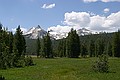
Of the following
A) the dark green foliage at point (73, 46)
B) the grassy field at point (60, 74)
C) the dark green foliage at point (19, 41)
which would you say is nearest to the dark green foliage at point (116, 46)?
the dark green foliage at point (73, 46)

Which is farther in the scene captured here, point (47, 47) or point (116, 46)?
point (47, 47)

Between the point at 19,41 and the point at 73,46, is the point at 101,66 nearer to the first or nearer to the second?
the point at 19,41

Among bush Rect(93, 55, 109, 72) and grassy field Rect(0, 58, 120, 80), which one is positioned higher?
bush Rect(93, 55, 109, 72)

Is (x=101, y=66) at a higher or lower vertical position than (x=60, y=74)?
higher

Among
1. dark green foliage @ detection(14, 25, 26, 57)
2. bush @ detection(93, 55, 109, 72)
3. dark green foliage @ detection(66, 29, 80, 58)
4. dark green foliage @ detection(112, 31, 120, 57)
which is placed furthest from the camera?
dark green foliage @ detection(112, 31, 120, 57)

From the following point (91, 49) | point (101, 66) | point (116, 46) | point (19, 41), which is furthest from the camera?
point (91, 49)

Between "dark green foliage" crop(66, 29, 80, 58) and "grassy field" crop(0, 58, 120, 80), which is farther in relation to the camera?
"dark green foliage" crop(66, 29, 80, 58)

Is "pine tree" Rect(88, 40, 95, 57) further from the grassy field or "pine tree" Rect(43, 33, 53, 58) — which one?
the grassy field

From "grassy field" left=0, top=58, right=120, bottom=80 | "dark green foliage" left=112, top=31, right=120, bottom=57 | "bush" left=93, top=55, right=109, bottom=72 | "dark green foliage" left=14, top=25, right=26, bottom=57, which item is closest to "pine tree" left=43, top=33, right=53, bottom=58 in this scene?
"dark green foliage" left=112, top=31, right=120, bottom=57

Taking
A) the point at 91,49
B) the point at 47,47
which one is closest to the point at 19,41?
the point at 47,47

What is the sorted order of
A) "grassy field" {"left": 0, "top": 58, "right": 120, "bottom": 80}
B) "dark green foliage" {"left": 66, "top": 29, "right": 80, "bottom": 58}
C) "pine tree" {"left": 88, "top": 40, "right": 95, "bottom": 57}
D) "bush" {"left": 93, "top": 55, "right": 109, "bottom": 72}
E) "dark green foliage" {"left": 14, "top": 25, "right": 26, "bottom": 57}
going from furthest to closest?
1. "pine tree" {"left": 88, "top": 40, "right": 95, "bottom": 57}
2. "dark green foliage" {"left": 66, "top": 29, "right": 80, "bottom": 58}
3. "dark green foliage" {"left": 14, "top": 25, "right": 26, "bottom": 57}
4. "bush" {"left": 93, "top": 55, "right": 109, "bottom": 72}
5. "grassy field" {"left": 0, "top": 58, "right": 120, "bottom": 80}

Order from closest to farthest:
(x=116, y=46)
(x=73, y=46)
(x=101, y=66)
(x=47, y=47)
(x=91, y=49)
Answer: (x=101, y=66) < (x=73, y=46) < (x=116, y=46) < (x=47, y=47) < (x=91, y=49)

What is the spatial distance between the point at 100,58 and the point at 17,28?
54487mm

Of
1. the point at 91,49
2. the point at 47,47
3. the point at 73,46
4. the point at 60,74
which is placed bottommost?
the point at 60,74
